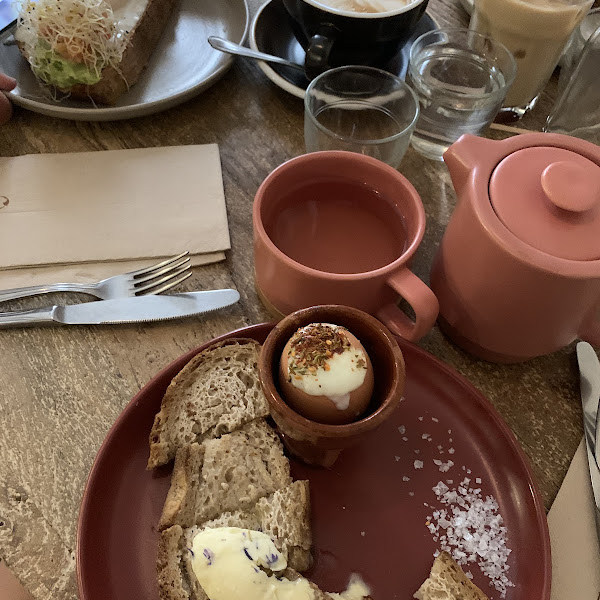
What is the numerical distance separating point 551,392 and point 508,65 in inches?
23.4

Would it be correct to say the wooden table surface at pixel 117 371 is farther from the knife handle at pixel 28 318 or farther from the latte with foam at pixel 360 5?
the latte with foam at pixel 360 5

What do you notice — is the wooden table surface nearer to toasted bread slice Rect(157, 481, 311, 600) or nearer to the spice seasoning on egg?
toasted bread slice Rect(157, 481, 311, 600)

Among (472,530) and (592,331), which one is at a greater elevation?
(592,331)

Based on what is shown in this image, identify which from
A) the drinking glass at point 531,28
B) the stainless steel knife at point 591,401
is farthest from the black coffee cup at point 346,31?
the stainless steel knife at point 591,401

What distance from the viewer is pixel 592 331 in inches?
30.4

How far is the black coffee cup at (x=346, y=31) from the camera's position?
992mm

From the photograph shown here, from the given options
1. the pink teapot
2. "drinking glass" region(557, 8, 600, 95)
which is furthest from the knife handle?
"drinking glass" region(557, 8, 600, 95)

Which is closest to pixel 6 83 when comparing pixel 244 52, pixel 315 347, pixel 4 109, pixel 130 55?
pixel 4 109

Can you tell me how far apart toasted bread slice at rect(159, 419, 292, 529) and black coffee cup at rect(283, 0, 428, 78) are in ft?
2.22

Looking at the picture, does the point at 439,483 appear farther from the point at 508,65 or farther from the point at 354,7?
the point at 354,7

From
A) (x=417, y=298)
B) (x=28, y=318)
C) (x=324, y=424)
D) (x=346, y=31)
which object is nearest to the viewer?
(x=324, y=424)

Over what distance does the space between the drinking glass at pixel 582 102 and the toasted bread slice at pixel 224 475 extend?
840 mm

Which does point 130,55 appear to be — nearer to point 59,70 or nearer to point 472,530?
point 59,70

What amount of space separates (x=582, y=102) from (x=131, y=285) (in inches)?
34.9
